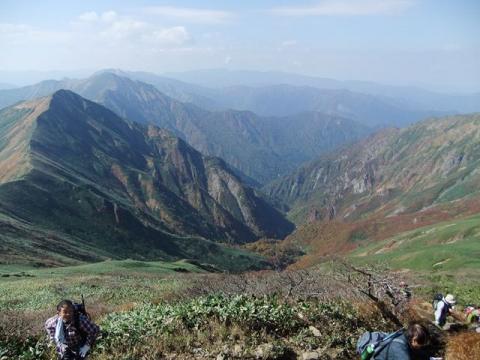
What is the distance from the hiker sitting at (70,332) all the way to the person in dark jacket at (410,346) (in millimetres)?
5201

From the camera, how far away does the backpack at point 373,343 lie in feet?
23.7

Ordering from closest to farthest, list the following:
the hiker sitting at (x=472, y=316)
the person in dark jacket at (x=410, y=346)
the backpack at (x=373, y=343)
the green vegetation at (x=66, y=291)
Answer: the person in dark jacket at (x=410, y=346), the backpack at (x=373, y=343), the hiker sitting at (x=472, y=316), the green vegetation at (x=66, y=291)

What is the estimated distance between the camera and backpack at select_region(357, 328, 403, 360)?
7.22 m

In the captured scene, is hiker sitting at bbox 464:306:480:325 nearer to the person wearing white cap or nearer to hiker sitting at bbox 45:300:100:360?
the person wearing white cap

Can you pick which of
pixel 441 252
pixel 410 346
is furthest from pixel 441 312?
pixel 441 252

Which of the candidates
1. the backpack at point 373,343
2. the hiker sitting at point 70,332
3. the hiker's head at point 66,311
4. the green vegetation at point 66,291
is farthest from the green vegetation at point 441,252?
the hiker's head at point 66,311

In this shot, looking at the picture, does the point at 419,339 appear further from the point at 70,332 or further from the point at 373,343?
the point at 70,332

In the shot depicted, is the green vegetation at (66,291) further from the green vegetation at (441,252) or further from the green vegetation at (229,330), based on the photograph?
the green vegetation at (441,252)

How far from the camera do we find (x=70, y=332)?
8.48m

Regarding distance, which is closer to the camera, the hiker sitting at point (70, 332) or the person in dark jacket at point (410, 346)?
the person in dark jacket at point (410, 346)

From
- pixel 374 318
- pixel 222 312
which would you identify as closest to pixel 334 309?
pixel 374 318

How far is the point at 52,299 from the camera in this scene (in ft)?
84.0

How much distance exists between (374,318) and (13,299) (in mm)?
22133

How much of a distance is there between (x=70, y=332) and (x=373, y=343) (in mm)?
5390
